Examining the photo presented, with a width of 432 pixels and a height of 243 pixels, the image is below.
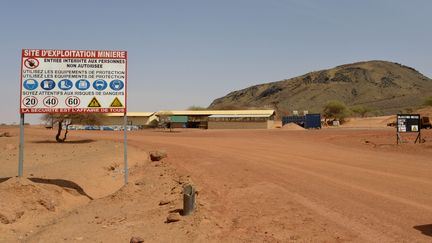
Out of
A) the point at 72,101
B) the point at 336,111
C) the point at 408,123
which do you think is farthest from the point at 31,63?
the point at 336,111

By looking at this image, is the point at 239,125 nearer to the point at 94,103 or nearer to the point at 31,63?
the point at 94,103

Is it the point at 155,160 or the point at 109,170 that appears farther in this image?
the point at 155,160

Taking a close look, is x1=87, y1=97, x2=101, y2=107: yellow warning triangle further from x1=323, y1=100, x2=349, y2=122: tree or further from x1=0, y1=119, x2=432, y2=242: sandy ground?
x1=323, y1=100, x2=349, y2=122: tree

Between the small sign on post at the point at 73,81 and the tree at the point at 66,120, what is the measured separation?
79.7ft

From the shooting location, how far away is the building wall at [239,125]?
8125 centimetres

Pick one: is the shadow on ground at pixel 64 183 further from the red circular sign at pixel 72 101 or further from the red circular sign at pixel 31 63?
the red circular sign at pixel 31 63

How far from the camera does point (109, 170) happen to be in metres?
17.7

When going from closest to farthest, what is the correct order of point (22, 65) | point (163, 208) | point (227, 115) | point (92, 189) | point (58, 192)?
point (163, 208)
point (58, 192)
point (22, 65)
point (92, 189)
point (227, 115)

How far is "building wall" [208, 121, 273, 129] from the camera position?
81250 millimetres

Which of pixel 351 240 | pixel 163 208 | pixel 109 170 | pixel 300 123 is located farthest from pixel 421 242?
pixel 300 123

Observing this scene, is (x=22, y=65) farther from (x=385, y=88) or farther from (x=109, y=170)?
(x=385, y=88)

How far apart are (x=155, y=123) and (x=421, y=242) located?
9495 centimetres

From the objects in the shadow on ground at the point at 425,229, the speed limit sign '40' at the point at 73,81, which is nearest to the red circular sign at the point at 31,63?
the speed limit sign '40' at the point at 73,81

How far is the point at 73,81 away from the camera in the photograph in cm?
1323
